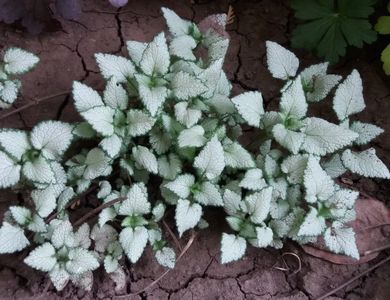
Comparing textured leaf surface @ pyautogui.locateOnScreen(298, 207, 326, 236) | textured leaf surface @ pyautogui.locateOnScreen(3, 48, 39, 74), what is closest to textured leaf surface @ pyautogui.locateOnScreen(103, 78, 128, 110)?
textured leaf surface @ pyautogui.locateOnScreen(3, 48, 39, 74)

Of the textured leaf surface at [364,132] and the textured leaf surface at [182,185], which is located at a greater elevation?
the textured leaf surface at [364,132]

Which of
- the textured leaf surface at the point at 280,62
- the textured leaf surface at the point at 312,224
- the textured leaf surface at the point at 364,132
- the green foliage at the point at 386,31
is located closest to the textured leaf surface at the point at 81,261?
the textured leaf surface at the point at 312,224

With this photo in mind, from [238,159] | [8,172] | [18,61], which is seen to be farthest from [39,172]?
[238,159]

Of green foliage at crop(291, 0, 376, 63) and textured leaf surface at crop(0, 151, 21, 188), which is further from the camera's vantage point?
green foliage at crop(291, 0, 376, 63)

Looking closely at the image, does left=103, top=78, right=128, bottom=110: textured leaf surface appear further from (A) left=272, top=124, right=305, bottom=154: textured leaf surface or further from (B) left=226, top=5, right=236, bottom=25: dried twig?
(B) left=226, top=5, right=236, bottom=25: dried twig

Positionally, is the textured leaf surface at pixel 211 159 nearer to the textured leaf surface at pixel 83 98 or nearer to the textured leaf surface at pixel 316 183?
the textured leaf surface at pixel 316 183

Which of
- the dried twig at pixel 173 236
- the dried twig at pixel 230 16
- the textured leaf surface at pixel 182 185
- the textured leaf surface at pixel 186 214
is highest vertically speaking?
the dried twig at pixel 230 16

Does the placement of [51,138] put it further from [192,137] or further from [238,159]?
[238,159]
